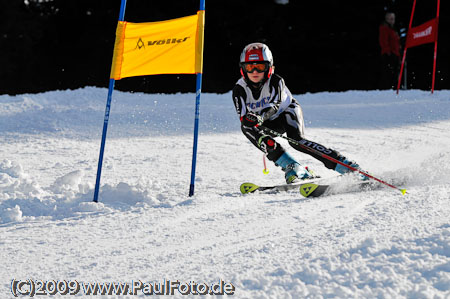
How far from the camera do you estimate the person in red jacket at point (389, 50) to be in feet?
36.6

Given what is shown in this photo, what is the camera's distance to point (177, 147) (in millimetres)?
6570

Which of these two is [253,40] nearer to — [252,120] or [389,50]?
[389,50]

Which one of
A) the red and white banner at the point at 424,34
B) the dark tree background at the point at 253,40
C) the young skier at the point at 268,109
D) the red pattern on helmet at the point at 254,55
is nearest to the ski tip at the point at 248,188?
the young skier at the point at 268,109

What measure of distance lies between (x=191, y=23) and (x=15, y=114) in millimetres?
5512

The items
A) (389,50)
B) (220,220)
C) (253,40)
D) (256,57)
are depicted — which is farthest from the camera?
(253,40)

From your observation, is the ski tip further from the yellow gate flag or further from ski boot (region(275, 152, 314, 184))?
the yellow gate flag

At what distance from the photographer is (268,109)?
15.3 feet

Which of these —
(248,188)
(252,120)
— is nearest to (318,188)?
(248,188)

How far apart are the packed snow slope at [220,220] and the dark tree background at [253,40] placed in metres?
11.6

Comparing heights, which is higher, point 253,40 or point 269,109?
point 253,40

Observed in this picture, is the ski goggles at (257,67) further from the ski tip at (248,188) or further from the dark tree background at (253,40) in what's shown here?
the dark tree background at (253,40)

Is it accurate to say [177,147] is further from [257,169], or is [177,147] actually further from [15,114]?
[15,114]

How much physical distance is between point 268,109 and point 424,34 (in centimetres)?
742

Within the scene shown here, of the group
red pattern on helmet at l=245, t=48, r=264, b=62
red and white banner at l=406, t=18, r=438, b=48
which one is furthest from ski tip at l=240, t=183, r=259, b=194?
red and white banner at l=406, t=18, r=438, b=48
